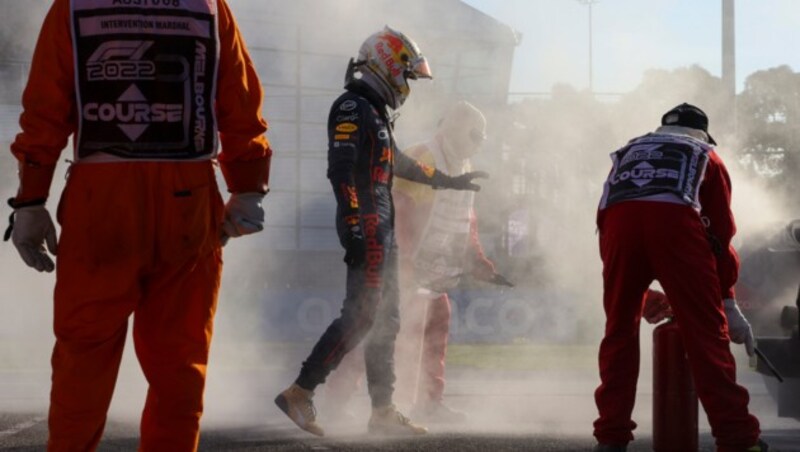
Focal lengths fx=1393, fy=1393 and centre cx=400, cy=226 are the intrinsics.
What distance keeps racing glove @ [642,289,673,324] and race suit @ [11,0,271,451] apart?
2319mm

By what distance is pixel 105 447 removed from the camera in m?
5.62

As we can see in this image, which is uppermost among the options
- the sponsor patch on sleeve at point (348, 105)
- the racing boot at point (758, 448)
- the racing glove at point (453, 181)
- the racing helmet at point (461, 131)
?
the racing helmet at point (461, 131)

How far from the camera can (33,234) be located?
11.7ft

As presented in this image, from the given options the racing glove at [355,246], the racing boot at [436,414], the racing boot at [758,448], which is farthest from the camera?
the racing boot at [436,414]

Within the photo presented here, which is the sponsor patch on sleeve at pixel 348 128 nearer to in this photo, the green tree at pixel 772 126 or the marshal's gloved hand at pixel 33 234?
the marshal's gloved hand at pixel 33 234

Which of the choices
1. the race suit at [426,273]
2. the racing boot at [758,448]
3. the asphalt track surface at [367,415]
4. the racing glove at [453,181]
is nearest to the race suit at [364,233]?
the asphalt track surface at [367,415]

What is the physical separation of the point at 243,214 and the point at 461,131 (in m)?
3.99

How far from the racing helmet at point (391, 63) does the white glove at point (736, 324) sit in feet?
6.22

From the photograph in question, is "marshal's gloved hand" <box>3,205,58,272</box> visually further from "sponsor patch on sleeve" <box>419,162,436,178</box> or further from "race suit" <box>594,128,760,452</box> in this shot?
"sponsor patch on sleeve" <box>419,162,436,178</box>

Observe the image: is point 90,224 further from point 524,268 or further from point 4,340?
point 524,268

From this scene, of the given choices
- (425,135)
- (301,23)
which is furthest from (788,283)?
(425,135)

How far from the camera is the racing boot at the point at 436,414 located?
696 cm

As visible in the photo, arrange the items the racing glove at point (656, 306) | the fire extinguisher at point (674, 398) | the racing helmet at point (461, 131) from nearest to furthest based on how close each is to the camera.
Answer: the fire extinguisher at point (674, 398), the racing glove at point (656, 306), the racing helmet at point (461, 131)

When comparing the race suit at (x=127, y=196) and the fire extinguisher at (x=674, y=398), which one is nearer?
the race suit at (x=127, y=196)
